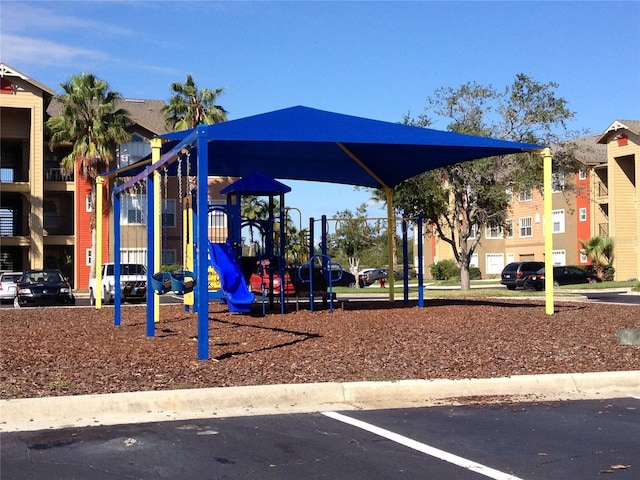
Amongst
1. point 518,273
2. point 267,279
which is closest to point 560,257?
point 518,273

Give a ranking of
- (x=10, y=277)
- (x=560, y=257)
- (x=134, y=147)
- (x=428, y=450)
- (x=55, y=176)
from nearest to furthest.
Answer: (x=428, y=450), (x=10, y=277), (x=55, y=176), (x=134, y=147), (x=560, y=257)

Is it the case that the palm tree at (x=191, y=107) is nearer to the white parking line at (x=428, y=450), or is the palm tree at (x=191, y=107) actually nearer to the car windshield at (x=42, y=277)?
the car windshield at (x=42, y=277)

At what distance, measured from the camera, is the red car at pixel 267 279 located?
1803 cm

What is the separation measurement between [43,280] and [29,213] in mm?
18570

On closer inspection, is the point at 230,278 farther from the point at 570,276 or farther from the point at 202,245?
the point at 570,276

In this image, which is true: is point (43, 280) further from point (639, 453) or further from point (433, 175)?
point (639, 453)

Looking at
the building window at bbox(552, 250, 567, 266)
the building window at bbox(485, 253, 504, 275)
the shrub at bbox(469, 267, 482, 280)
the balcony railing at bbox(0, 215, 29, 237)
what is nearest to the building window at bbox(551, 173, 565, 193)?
the balcony railing at bbox(0, 215, 29, 237)

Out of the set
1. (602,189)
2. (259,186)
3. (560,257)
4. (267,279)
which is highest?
(602,189)

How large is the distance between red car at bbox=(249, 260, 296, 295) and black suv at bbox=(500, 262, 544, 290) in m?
26.7

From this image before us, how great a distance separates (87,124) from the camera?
4391cm

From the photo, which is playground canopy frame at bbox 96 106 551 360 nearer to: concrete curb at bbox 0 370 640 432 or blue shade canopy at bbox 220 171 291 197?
blue shade canopy at bbox 220 171 291 197

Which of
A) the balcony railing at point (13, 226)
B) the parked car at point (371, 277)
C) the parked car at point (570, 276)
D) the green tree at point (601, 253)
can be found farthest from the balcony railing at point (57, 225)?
the green tree at point (601, 253)

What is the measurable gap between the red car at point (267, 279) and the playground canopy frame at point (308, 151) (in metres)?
2.59

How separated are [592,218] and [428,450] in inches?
2180
